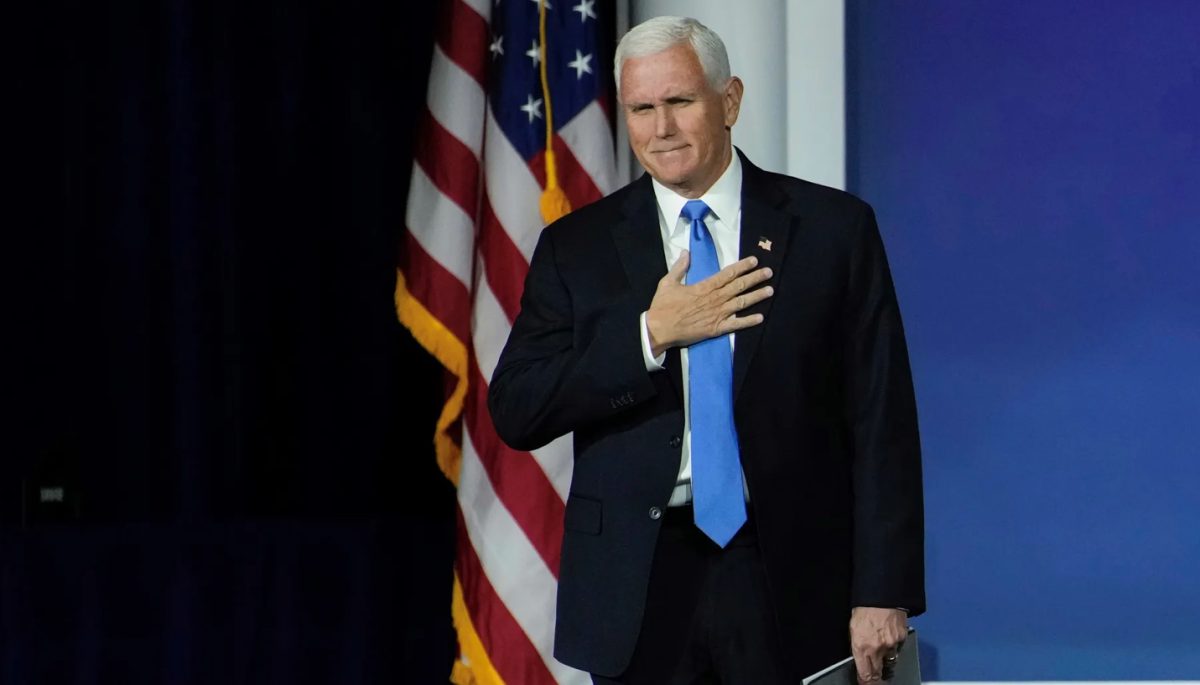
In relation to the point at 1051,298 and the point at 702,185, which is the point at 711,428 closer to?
the point at 702,185

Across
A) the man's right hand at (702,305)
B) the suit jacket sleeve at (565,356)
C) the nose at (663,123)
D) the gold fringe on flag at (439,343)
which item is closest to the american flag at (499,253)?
the gold fringe on flag at (439,343)

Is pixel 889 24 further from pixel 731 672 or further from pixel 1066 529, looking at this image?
pixel 731 672

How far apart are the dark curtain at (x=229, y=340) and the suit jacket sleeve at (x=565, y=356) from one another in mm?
1396

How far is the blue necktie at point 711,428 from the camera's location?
197 cm

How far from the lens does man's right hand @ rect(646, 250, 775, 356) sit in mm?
1961

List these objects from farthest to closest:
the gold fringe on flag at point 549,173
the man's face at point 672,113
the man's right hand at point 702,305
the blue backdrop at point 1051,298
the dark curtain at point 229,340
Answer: the blue backdrop at point 1051,298, the dark curtain at point 229,340, the gold fringe on flag at point 549,173, the man's face at point 672,113, the man's right hand at point 702,305

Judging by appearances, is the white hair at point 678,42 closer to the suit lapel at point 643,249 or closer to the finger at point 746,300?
the suit lapel at point 643,249

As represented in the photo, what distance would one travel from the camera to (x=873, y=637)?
6.64 ft

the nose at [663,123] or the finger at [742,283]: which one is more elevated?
the nose at [663,123]

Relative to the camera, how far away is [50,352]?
11.4 ft

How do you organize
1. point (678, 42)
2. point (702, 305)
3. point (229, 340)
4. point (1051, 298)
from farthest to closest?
point (1051, 298), point (229, 340), point (678, 42), point (702, 305)

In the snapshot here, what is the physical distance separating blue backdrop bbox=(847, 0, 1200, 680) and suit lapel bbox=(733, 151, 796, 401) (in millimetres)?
1641

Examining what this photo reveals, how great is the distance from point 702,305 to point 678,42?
1.19 feet

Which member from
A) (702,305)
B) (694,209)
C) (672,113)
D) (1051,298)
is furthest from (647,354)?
(1051,298)
